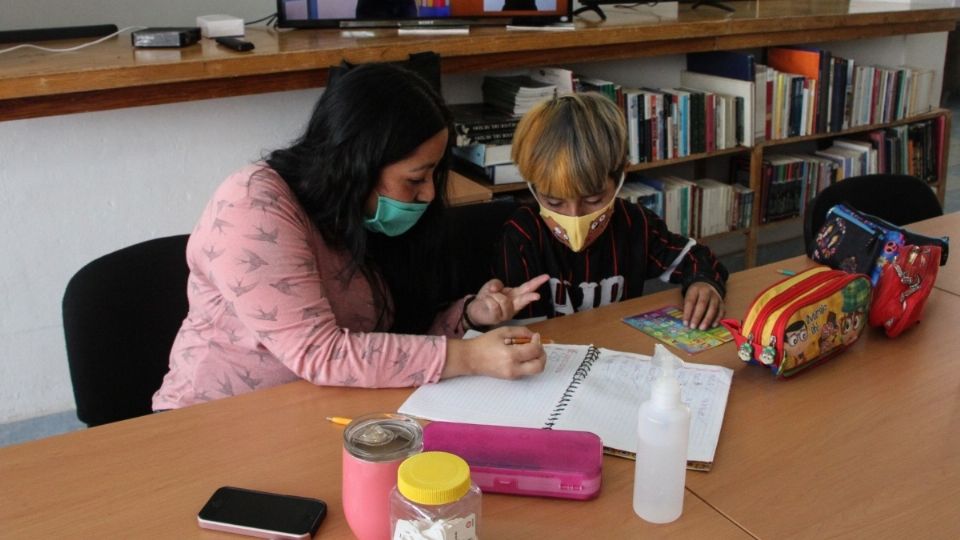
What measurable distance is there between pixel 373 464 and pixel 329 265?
0.61 meters

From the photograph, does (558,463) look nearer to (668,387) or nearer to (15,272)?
(668,387)

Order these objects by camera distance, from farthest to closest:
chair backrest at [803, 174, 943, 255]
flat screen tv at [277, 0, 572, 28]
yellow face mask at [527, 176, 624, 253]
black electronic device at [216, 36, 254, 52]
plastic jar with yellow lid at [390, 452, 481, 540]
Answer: flat screen tv at [277, 0, 572, 28] < black electronic device at [216, 36, 254, 52] < chair backrest at [803, 174, 943, 255] < yellow face mask at [527, 176, 624, 253] < plastic jar with yellow lid at [390, 452, 481, 540]

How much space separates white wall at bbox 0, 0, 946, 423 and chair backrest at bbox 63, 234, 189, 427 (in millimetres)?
1068

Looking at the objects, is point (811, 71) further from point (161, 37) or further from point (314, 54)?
point (161, 37)

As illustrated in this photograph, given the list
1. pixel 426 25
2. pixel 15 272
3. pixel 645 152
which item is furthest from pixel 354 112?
pixel 645 152

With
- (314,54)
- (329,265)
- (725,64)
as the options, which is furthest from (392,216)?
(725,64)

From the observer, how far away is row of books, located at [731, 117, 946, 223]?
11.7 ft

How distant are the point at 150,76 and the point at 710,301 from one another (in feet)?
4.72

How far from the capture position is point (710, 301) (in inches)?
61.5

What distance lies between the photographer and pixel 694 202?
3357mm

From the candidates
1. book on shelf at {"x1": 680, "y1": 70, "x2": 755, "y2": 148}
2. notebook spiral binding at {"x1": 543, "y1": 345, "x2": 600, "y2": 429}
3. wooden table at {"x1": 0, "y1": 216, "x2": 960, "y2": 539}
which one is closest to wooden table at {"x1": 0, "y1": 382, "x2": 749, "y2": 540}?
wooden table at {"x1": 0, "y1": 216, "x2": 960, "y2": 539}

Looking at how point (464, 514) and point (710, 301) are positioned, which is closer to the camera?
point (464, 514)

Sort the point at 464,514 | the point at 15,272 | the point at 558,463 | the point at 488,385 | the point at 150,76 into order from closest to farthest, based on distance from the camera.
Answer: the point at 464,514 < the point at 558,463 < the point at 488,385 < the point at 150,76 < the point at 15,272

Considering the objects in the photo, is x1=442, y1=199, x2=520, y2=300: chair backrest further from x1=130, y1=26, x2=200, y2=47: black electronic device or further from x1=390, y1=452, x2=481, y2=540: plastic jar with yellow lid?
x1=130, y1=26, x2=200, y2=47: black electronic device
